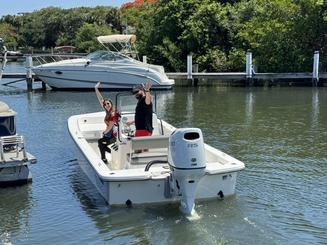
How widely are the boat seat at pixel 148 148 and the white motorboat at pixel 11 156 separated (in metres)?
2.01

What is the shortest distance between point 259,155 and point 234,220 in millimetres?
5072

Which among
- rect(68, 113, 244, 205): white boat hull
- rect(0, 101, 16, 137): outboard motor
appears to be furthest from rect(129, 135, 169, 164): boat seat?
rect(0, 101, 16, 137): outboard motor

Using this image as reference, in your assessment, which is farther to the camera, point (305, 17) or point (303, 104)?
point (305, 17)

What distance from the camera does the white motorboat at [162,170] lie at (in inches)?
344

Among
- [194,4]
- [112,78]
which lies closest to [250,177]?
[112,78]

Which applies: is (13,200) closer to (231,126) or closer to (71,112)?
(231,126)

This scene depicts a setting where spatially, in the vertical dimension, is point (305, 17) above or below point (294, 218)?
above

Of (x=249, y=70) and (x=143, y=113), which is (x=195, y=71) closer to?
(x=249, y=70)

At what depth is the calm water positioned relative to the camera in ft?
28.1

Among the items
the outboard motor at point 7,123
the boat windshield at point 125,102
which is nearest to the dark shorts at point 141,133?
the boat windshield at point 125,102

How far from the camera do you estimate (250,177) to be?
1179 cm

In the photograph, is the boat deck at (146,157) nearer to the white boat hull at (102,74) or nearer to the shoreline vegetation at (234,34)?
the white boat hull at (102,74)

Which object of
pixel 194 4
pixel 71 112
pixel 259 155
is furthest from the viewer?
pixel 194 4

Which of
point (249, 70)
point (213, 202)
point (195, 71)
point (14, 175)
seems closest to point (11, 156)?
point (14, 175)
